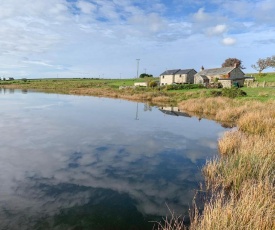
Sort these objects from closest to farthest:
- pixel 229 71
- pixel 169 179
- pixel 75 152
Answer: pixel 169 179 → pixel 75 152 → pixel 229 71

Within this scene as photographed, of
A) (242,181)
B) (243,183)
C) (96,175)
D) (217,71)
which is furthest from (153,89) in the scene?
(243,183)

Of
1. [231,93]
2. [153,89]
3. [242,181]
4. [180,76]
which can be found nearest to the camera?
[242,181]

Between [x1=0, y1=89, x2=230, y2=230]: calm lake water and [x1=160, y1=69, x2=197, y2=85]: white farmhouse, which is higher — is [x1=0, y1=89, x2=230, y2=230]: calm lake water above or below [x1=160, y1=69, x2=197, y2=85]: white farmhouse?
below

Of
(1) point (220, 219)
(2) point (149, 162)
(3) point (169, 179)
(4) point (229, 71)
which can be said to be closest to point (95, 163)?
(2) point (149, 162)

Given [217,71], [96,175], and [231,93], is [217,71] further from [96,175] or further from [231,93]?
[96,175]

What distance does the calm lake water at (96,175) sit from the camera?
8805 mm

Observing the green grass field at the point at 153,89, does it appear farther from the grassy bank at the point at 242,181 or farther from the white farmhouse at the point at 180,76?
the grassy bank at the point at 242,181

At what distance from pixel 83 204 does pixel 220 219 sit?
208 inches

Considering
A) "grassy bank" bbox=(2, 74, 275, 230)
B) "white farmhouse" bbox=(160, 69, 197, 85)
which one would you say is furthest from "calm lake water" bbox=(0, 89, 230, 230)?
"white farmhouse" bbox=(160, 69, 197, 85)

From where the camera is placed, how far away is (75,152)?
52.5 ft

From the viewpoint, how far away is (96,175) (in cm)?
1244

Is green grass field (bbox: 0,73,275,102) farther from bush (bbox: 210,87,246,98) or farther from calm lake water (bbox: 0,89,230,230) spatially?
calm lake water (bbox: 0,89,230,230)

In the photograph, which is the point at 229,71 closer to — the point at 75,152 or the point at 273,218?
the point at 75,152

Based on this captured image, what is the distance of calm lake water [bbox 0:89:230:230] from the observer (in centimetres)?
880
